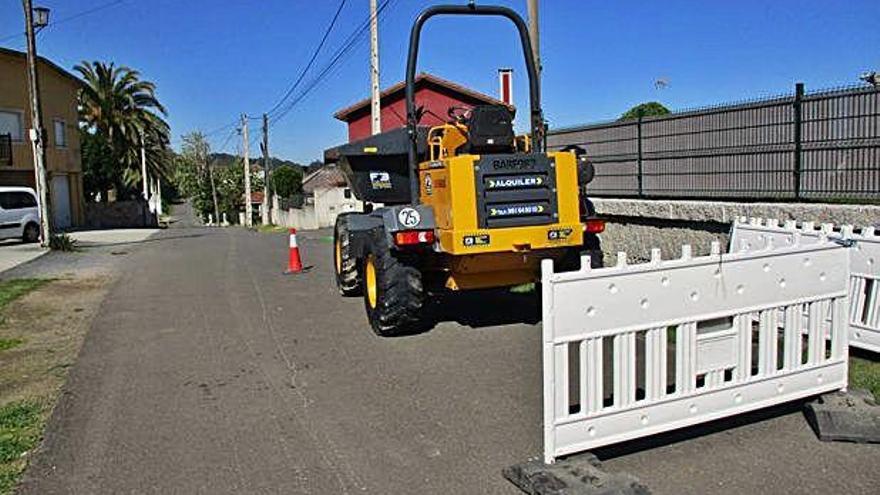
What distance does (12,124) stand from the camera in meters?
30.7

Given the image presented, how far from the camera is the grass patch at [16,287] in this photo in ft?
36.6

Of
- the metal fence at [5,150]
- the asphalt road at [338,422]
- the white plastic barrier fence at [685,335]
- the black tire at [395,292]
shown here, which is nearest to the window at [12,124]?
the metal fence at [5,150]

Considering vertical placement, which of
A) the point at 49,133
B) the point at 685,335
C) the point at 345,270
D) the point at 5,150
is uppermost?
the point at 49,133

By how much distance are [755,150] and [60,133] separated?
110 ft

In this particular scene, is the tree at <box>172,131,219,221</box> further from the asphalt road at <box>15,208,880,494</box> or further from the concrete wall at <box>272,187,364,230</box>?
the asphalt road at <box>15,208,880,494</box>

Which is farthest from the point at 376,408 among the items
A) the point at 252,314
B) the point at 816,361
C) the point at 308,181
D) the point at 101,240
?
the point at 308,181

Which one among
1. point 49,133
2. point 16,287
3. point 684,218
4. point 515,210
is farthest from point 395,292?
point 49,133

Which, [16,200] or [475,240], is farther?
[16,200]

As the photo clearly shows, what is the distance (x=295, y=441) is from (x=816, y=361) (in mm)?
3510

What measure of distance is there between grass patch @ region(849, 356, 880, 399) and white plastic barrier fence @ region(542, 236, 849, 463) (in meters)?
0.49

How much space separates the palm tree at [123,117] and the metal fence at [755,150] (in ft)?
155

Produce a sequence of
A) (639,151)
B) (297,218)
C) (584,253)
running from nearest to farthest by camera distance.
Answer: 1. (584,253)
2. (639,151)
3. (297,218)

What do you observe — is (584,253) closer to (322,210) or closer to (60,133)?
(322,210)

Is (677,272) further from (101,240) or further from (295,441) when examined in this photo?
(101,240)
